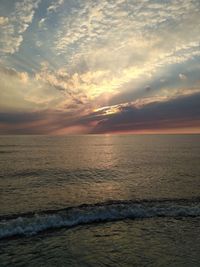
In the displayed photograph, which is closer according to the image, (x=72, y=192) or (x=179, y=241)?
(x=179, y=241)

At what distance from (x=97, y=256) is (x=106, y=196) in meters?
15.3

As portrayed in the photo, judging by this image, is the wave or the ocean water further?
the wave

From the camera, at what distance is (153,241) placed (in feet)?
54.2

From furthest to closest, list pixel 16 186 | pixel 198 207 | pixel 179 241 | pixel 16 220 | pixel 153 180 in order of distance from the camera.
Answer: pixel 153 180 < pixel 16 186 < pixel 198 207 < pixel 16 220 < pixel 179 241

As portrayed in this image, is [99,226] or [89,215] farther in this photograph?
[89,215]

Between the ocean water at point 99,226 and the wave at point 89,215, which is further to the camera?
the wave at point 89,215

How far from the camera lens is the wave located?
62.8ft

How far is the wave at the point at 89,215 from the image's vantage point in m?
19.1

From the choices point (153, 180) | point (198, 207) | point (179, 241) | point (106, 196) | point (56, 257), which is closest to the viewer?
point (56, 257)

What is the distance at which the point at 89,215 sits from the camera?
2194 cm

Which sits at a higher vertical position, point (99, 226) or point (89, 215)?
point (89, 215)

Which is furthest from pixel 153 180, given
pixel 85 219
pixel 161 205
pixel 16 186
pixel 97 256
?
pixel 97 256

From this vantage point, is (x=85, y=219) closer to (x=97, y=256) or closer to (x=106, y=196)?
(x=97, y=256)

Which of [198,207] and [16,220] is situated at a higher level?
[16,220]
